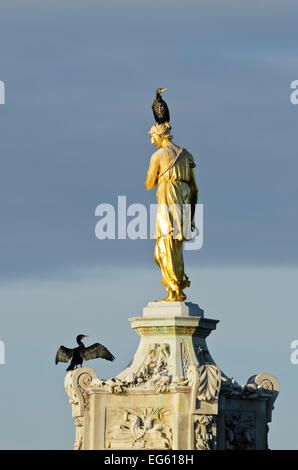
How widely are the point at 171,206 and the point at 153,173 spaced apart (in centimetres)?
93

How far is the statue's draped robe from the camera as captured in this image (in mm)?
109875

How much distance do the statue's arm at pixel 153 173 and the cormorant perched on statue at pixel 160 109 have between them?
3.03 feet

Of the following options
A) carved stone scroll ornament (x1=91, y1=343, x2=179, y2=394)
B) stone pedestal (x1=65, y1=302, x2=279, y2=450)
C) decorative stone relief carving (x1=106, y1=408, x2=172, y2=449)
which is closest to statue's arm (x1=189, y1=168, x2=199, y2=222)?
stone pedestal (x1=65, y1=302, x2=279, y2=450)

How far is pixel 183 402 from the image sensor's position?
355 ft

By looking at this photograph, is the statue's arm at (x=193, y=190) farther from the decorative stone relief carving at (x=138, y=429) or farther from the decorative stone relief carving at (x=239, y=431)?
the decorative stone relief carving at (x=138, y=429)

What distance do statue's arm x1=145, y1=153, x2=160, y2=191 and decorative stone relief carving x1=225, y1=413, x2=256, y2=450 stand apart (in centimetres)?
599

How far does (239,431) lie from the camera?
10962cm

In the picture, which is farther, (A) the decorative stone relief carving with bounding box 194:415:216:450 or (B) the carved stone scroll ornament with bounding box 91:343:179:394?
(B) the carved stone scroll ornament with bounding box 91:343:179:394

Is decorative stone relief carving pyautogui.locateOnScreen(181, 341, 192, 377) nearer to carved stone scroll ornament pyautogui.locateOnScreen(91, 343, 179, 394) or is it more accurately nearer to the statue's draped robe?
carved stone scroll ornament pyautogui.locateOnScreen(91, 343, 179, 394)

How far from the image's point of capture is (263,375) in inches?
4348
